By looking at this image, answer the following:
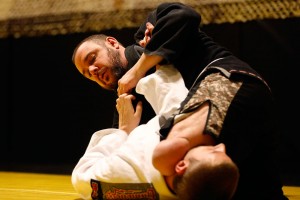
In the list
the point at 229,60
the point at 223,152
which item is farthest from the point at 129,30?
the point at 223,152

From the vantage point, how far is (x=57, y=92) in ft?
11.5

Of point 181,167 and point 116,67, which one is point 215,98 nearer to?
point 181,167

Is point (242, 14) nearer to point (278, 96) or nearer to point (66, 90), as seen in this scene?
point (278, 96)

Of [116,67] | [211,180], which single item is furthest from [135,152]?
[116,67]

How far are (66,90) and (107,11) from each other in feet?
2.88

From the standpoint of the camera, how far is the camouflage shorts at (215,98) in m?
1.25

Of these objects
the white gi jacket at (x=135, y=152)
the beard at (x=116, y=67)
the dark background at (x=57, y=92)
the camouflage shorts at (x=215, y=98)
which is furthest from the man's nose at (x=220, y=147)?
the dark background at (x=57, y=92)

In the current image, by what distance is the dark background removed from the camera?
108 inches

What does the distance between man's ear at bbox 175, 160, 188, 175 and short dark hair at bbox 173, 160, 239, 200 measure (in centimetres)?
4

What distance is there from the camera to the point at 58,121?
351 centimetres

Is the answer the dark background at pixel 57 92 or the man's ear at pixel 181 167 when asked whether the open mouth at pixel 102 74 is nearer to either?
the man's ear at pixel 181 167

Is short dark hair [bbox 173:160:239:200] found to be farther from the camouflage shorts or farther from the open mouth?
the open mouth

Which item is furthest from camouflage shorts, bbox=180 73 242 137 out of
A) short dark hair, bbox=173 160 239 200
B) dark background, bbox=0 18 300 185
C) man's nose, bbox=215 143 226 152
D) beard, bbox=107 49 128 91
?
dark background, bbox=0 18 300 185

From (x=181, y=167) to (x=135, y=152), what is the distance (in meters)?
0.24
